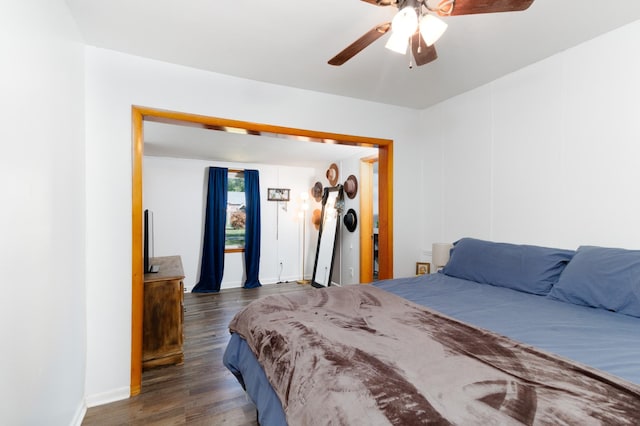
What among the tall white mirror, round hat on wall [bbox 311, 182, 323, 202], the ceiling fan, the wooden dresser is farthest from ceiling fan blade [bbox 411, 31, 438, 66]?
round hat on wall [bbox 311, 182, 323, 202]

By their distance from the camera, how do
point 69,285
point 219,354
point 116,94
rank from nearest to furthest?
point 69,285 < point 116,94 < point 219,354

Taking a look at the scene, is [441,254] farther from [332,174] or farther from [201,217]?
[201,217]

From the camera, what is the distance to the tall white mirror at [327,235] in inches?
200

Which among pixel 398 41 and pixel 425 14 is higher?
pixel 425 14

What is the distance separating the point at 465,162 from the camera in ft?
9.53

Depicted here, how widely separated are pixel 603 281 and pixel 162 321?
3.17 metres

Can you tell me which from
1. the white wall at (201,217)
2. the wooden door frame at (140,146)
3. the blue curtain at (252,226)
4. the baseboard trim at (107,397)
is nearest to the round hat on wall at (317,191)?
the white wall at (201,217)

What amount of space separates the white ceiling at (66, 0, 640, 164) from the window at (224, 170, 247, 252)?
Result: 3.25m

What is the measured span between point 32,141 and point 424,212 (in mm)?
3261

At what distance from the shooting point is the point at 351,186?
4824mm

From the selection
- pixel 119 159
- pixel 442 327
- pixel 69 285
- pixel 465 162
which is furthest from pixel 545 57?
pixel 69 285

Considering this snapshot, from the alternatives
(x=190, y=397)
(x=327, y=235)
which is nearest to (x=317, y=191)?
(x=327, y=235)

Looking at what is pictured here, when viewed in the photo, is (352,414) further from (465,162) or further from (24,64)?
(465,162)

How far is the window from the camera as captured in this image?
18.2 feet
